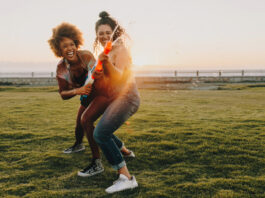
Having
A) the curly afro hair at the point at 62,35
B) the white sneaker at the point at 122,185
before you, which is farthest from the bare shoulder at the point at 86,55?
the white sneaker at the point at 122,185

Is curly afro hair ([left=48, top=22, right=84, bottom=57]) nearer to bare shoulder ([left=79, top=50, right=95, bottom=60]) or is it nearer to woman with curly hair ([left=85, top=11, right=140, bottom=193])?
bare shoulder ([left=79, top=50, right=95, bottom=60])

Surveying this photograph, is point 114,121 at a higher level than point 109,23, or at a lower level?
lower

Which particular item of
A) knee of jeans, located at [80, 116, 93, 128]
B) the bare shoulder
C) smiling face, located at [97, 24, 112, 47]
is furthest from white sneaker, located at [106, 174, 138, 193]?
smiling face, located at [97, 24, 112, 47]

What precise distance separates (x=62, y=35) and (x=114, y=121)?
1409 millimetres

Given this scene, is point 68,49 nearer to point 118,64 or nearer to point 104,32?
point 104,32

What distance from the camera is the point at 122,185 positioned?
131 inches

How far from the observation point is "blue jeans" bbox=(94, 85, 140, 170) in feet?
10.8

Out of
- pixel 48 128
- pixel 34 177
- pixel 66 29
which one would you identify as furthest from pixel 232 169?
pixel 48 128

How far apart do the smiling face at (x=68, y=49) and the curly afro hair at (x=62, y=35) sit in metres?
0.05

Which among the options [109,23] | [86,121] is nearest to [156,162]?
[86,121]

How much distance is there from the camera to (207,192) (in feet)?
10.7

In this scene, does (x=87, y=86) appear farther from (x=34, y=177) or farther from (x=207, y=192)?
(x=207, y=192)

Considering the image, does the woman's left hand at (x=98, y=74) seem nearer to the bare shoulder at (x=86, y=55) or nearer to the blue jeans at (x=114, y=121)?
the blue jeans at (x=114, y=121)

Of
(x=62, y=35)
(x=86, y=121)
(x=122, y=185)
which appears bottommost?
(x=122, y=185)
